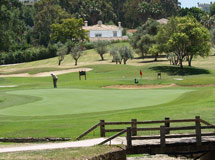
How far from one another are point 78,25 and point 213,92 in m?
125

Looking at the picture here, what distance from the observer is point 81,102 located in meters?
37.7

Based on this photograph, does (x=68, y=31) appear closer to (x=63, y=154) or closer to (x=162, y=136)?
(x=162, y=136)

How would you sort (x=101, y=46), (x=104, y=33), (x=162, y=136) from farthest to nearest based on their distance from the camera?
(x=104, y=33), (x=101, y=46), (x=162, y=136)

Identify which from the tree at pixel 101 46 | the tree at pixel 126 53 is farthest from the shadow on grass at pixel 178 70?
the tree at pixel 101 46

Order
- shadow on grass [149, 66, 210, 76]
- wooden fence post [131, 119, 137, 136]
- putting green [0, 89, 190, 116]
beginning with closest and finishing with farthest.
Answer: wooden fence post [131, 119, 137, 136]
putting green [0, 89, 190, 116]
shadow on grass [149, 66, 210, 76]

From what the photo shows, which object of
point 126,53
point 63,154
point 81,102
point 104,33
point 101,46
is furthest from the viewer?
point 104,33

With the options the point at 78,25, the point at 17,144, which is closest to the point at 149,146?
the point at 17,144

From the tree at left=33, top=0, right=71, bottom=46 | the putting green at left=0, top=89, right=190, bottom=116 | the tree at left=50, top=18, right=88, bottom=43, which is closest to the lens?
the putting green at left=0, top=89, right=190, bottom=116

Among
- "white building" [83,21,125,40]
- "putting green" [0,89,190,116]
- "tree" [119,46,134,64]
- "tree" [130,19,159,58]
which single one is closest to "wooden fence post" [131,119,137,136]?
Result: "putting green" [0,89,190,116]

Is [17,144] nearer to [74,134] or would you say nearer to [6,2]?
[74,134]

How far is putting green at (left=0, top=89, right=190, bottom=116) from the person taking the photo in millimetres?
33750

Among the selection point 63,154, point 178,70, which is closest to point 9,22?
point 178,70

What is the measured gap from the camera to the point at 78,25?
535ft

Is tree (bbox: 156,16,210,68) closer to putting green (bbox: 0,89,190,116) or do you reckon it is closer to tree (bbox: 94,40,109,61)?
tree (bbox: 94,40,109,61)
